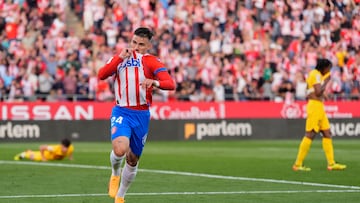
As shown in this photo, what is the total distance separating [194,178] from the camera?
17.4 m

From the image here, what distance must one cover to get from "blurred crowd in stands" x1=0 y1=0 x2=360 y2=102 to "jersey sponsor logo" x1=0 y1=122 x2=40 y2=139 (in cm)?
106

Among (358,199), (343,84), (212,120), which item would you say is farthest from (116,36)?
(358,199)

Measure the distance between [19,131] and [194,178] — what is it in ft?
50.8

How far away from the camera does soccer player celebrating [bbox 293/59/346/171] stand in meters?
19.2

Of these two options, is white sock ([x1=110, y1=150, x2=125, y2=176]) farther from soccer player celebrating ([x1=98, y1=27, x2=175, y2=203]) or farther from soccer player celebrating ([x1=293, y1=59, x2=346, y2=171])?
soccer player celebrating ([x1=293, y1=59, x2=346, y2=171])

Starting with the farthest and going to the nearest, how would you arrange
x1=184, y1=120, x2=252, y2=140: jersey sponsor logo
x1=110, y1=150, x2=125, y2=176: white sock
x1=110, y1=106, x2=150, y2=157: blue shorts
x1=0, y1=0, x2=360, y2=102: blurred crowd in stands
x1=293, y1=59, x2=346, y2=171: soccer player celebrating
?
x1=184, y1=120, x2=252, y2=140: jersey sponsor logo → x1=0, y1=0, x2=360, y2=102: blurred crowd in stands → x1=293, y1=59, x2=346, y2=171: soccer player celebrating → x1=110, y1=150, x2=125, y2=176: white sock → x1=110, y1=106, x2=150, y2=157: blue shorts

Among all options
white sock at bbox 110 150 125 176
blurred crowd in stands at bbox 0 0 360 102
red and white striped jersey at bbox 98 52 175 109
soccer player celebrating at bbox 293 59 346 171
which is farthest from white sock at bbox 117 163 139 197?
blurred crowd in stands at bbox 0 0 360 102

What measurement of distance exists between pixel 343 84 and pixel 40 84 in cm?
1163

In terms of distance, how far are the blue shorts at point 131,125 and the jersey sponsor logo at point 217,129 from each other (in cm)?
2118

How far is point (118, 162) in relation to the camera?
12.8 m

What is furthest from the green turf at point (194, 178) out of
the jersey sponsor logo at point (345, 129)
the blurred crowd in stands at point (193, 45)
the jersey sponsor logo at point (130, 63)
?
the jersey sponsor logo at point (345, 129)

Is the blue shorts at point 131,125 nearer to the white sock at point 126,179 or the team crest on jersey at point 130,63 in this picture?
the white sock at point 126,179

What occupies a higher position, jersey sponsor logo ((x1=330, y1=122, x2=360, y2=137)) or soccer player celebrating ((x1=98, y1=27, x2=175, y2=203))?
soccer player celebrating ((x1=98, y1=27, x2=175, y2=203))

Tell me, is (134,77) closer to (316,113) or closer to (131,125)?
(131,125)
